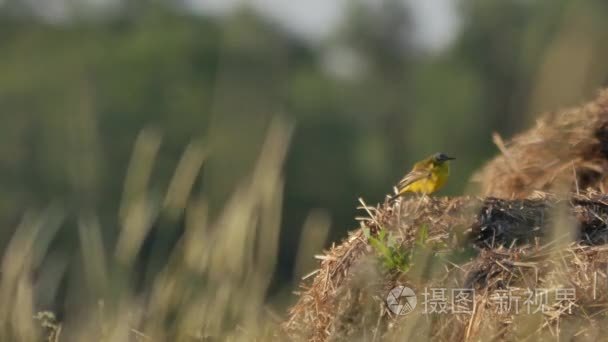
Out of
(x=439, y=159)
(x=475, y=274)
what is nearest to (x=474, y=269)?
(x=475, y=274)

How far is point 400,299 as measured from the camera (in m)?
8.09

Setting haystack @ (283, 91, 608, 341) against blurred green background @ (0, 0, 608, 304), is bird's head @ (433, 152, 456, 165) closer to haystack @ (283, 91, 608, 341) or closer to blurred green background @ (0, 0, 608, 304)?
haystack @ (283, 91, 608, 341)

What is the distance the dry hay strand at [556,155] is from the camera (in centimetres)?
1281

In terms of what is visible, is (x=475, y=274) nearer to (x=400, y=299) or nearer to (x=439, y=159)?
(x=400, y=299)

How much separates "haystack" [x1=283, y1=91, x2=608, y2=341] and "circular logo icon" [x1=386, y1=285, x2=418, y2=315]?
32 mm

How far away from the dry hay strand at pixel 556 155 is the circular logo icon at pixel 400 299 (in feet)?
15.3

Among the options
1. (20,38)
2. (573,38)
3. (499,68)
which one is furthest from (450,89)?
(573,38)

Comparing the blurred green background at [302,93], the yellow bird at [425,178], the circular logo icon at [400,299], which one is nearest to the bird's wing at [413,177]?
the yellow bird at [425,178]

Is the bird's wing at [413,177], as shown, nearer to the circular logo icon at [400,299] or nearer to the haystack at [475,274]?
the haystack at [475,274]

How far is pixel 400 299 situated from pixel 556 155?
5.36 metres

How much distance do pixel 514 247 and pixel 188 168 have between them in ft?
12.2

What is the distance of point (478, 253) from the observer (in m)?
8.77

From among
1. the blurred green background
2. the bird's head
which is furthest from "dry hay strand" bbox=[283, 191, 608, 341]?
the blurred green background

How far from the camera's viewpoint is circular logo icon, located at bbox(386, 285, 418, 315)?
802 cm
